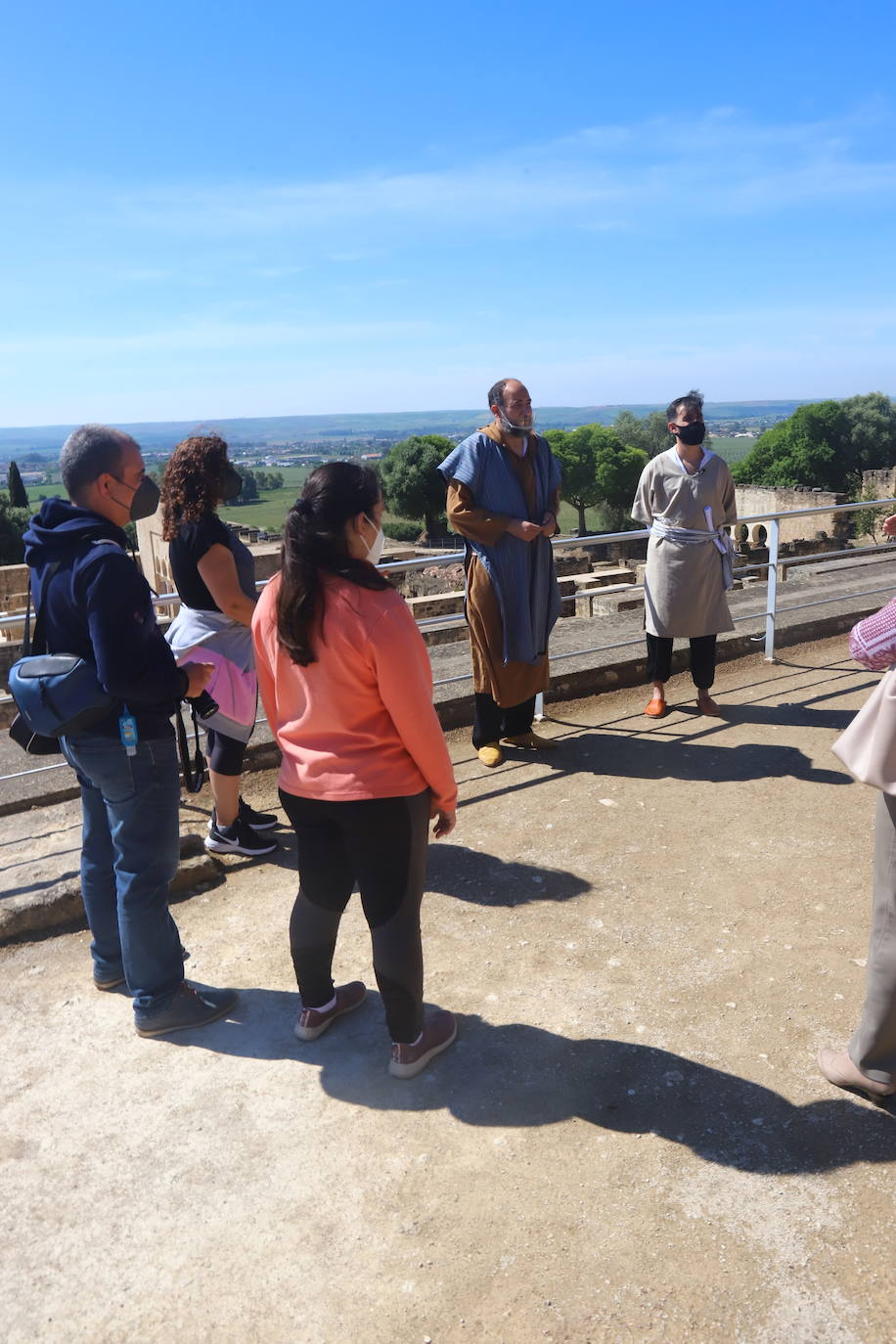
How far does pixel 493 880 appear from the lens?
3924 millimetres

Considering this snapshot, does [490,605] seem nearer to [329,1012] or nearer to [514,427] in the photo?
[514,427]

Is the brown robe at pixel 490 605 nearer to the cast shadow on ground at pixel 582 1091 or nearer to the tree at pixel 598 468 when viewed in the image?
the cast shadow on ground at pixel 582 1091

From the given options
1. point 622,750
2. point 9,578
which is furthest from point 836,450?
point 622,750

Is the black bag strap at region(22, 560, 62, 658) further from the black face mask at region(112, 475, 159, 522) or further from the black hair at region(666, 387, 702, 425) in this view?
the black hair at region(666, 387, 702, 425)

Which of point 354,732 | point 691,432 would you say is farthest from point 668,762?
point 354,732

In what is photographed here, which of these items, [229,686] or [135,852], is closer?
[135,852]

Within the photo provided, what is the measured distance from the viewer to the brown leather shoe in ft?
8.45

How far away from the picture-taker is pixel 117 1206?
2363 millimetres

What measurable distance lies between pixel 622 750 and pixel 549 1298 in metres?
3.48

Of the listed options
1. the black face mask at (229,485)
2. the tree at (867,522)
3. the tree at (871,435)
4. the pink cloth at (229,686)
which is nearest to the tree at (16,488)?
the tree at (867,522)

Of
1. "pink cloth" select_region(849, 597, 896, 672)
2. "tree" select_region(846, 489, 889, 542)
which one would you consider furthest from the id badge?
"tree" select_region(846, 489, 889, 542)

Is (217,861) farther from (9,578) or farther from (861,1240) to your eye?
(9,578)

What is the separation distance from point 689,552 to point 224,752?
3.05 metres

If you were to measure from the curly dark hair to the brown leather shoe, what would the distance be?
2.63 meters
